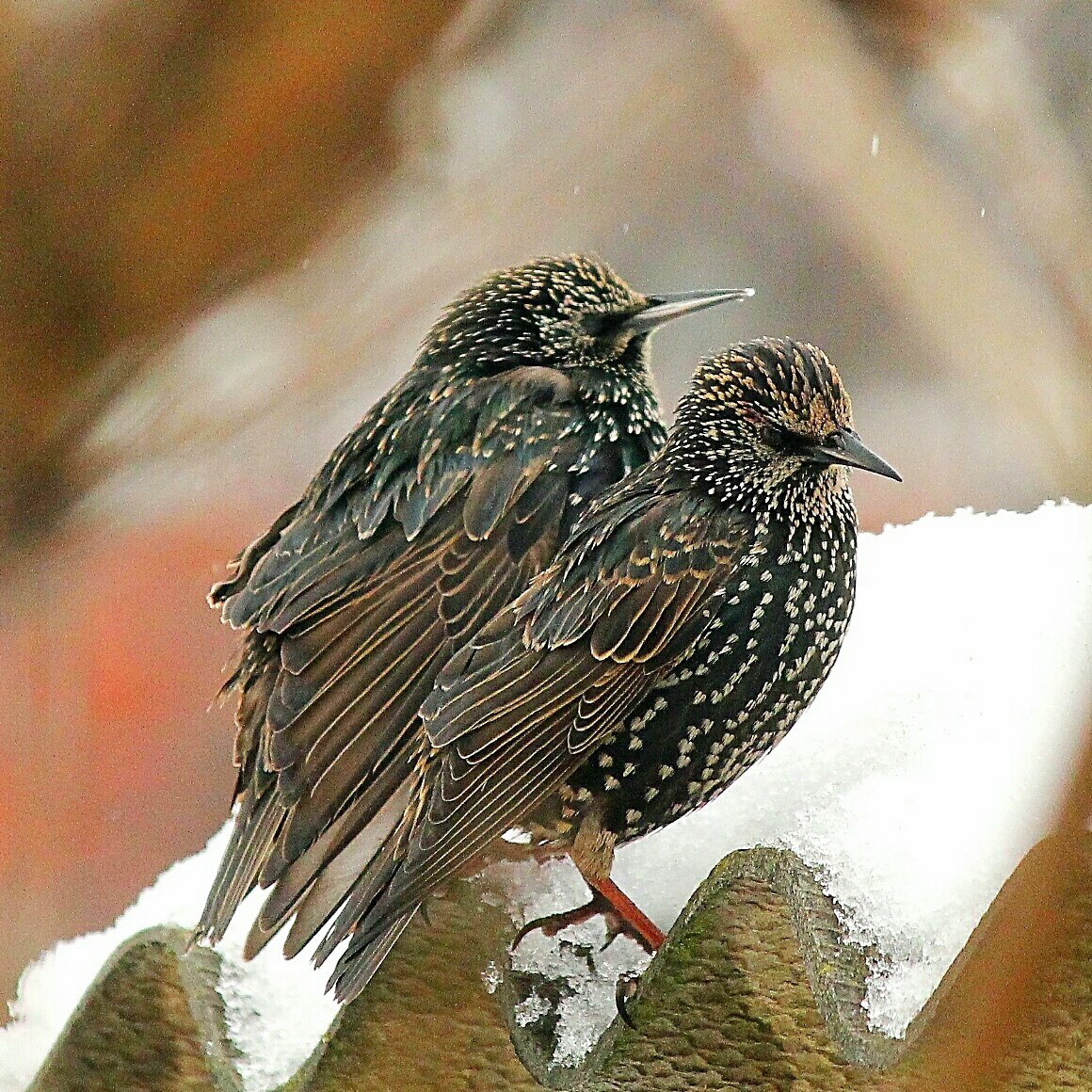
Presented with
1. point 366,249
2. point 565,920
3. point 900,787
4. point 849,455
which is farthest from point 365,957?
point 366,249

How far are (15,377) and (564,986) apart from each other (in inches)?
26.8

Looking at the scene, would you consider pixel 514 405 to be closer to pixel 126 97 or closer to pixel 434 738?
pixel 434 738

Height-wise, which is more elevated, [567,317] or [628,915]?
[567,317]

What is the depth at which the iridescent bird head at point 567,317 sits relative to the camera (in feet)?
4.46

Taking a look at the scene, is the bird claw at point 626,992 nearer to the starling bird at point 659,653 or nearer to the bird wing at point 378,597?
the starling bird at point 659,653

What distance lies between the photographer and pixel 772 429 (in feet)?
4.10

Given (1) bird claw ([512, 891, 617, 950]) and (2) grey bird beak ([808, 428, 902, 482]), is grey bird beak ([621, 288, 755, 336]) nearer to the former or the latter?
(2) grey bird beak ([808, 428, 902, 482])

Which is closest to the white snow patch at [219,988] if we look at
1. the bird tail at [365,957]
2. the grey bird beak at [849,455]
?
the bird tail at [365,957]

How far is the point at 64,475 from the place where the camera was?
1.65 meters

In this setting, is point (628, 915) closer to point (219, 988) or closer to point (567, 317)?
point (219, 988)

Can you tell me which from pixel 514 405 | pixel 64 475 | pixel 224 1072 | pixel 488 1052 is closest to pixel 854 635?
pixel 514 405

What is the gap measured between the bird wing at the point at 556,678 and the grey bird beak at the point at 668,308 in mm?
189

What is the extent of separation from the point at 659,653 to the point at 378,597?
267 millimetres

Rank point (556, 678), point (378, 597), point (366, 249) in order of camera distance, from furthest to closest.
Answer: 1. point (366, 249)
2. point (378, 597)
3. point (556, 678)
